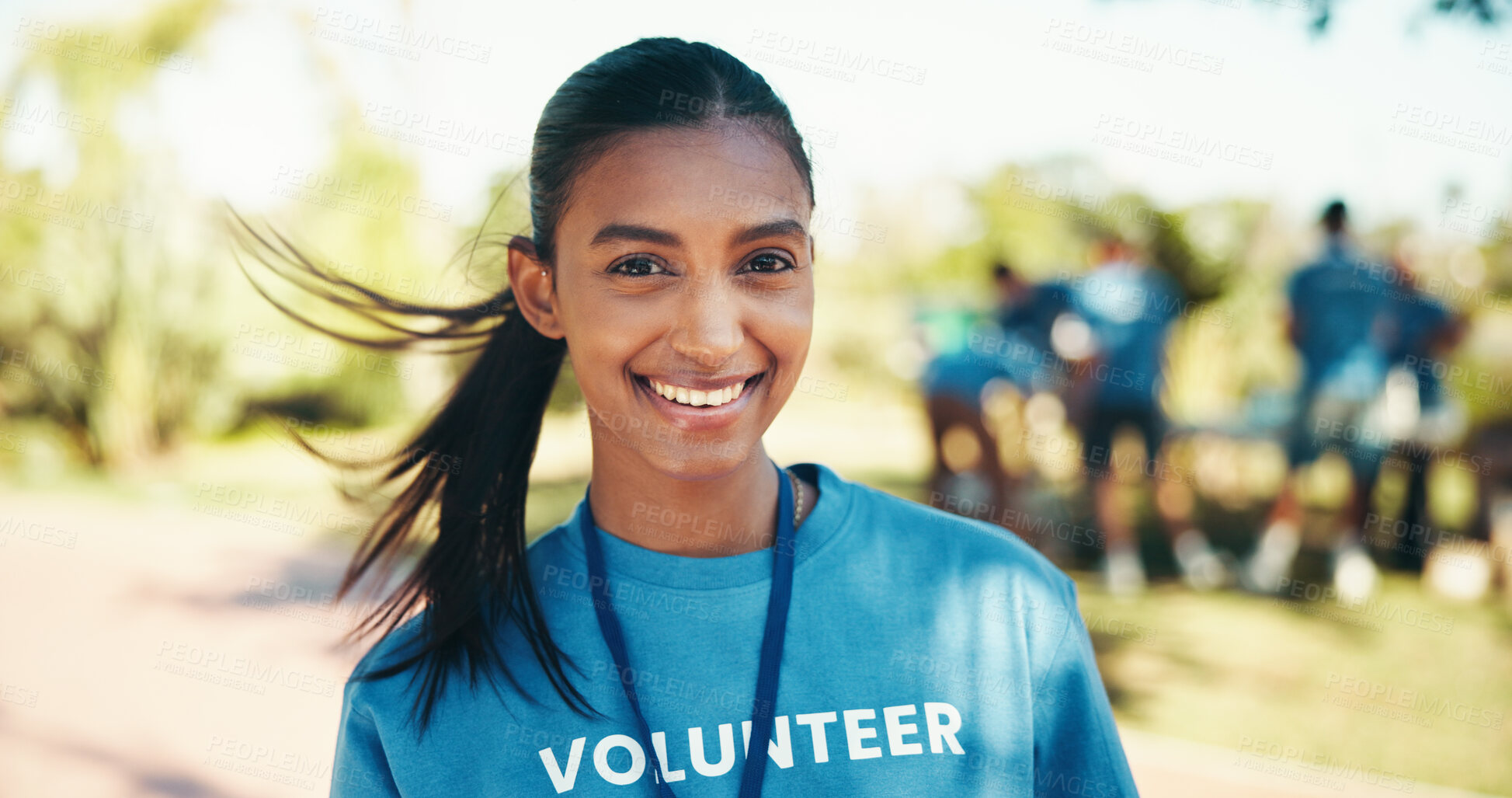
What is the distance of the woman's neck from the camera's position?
156 cm

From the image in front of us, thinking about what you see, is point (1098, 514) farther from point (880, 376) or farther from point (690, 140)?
point (880, 376)

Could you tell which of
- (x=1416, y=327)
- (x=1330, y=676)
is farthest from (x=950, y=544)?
(x=1416, y=327)

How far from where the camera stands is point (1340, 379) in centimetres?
577

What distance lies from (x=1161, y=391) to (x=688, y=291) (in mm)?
5499

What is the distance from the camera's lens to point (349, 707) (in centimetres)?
142

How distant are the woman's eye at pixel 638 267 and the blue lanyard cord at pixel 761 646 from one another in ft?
1.40

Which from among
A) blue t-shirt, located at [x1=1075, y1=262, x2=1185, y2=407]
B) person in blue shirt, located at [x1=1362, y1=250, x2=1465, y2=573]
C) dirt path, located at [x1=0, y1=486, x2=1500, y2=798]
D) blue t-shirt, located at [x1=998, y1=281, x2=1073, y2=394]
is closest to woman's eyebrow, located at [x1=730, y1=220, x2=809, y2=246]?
dirt path, located at [x1=0, y1=486, x2=1500, y2=798]

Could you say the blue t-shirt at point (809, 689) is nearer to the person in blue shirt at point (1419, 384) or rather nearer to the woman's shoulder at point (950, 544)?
the woman's shoulder at point (950, 544)

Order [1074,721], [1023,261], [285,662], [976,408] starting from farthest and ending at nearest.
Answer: [1023,261] → [976,408] → [285,662] → [1074,721]

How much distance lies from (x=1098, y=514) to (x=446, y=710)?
17.1 feet

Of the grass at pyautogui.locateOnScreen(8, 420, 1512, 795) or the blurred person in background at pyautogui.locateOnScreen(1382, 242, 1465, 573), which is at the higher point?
the blurred person in background at pyautogui.locateOnScreen(1382, 242, 1465, 573)

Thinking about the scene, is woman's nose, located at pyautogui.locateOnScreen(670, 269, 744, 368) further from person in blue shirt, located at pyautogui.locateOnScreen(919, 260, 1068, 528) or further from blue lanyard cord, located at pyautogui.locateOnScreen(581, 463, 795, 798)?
person in blue shirt, located at pyautogui.locateOnScreen(919, 260, 1068, 528)

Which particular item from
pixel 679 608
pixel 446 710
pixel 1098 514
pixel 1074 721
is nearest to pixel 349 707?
pixel 446 710

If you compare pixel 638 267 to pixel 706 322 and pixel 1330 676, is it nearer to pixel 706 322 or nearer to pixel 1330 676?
pixel 706 322
